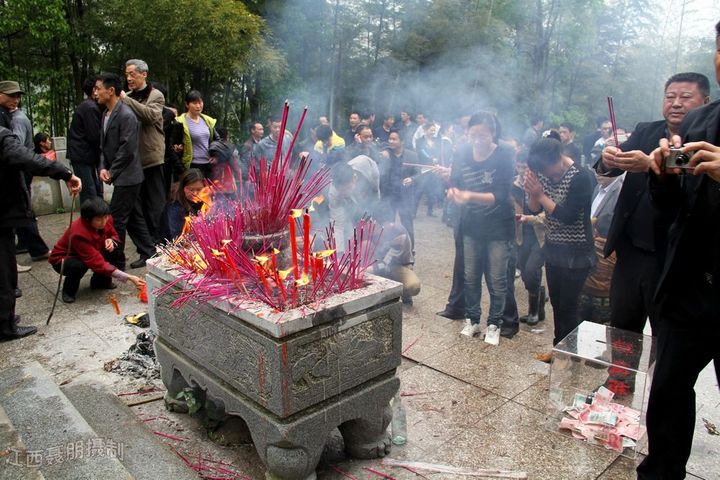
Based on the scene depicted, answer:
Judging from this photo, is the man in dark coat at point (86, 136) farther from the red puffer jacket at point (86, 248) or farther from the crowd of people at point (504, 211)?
the red puffer jacket at point (86, 248)

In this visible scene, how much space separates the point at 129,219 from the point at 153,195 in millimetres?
456

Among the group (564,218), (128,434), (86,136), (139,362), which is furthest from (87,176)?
(564,218)

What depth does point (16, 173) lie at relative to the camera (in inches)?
169

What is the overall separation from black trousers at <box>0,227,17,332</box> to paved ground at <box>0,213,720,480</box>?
0.22 m

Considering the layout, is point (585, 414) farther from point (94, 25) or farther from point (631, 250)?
point (94, 25)

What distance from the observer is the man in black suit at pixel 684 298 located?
2.19 m

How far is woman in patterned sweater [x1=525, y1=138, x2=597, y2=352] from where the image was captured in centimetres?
401

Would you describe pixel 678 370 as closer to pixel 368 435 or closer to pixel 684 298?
pixel 684 298

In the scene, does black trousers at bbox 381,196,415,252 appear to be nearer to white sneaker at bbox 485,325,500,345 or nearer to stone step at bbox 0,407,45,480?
white sneaker at bbox 485,325,500,345

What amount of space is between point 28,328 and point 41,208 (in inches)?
203

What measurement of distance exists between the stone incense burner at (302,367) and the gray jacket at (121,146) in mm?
3249

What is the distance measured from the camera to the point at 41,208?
8.87m

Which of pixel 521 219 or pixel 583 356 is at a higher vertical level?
pixel 521 219

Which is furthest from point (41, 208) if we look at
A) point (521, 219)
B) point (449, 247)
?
point (521, 219)
